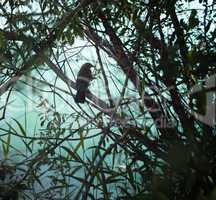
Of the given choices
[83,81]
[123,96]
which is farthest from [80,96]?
[123,96]

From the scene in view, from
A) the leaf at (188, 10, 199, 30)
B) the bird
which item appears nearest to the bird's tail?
the bird

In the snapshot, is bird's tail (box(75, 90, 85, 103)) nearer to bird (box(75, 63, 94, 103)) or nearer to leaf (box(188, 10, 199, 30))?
bird (box(75, 63, 94, 103))

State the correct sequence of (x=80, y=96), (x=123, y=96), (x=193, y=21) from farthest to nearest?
1. (x=80, y=96)
2. (x=193, y=21)
3. (x=123, y=96)

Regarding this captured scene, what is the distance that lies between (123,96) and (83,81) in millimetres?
633

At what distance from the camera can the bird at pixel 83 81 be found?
5.58 feet

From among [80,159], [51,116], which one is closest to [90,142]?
[80,159]

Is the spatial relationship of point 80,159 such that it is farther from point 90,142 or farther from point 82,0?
point 82,0

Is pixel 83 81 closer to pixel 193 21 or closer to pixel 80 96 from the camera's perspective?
pixel 80 96

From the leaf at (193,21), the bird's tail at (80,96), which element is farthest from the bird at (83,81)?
the leaf at (193,21)

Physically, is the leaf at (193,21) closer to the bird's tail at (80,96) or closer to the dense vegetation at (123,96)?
the dense vegetation at (123,96)

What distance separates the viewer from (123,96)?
119 cm

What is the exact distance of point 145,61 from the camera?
4.71 ft

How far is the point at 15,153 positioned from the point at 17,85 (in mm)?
257

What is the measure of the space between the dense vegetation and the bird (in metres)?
0.09
